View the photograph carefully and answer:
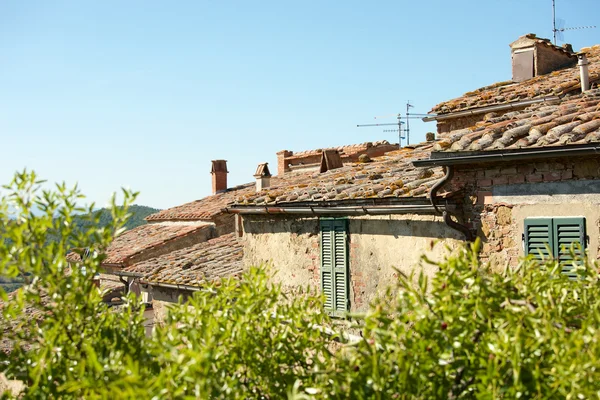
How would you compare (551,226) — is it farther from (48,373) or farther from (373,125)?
(373,125)

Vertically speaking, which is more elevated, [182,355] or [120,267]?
[182,355]

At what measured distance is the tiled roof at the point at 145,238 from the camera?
17.8 m

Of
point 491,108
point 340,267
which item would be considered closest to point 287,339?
point 340,267

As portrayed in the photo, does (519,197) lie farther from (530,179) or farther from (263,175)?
(263,175)

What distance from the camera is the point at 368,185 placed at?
9.79 m

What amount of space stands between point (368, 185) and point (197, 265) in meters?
5.54

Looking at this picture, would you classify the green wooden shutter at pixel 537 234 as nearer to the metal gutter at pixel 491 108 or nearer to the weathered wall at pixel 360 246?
the weathered wall at pixel 360 246

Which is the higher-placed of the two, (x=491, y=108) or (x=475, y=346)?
(x=491, y=108)

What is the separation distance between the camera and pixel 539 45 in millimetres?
13516

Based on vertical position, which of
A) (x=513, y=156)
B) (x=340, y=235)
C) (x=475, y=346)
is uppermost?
(x=513, y=156)

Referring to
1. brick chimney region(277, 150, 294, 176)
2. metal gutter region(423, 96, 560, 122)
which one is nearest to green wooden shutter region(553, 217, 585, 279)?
metal gutter region(423, 96, 560, 122)

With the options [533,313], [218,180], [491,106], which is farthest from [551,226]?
[218,180]

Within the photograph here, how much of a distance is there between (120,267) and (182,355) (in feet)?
48.5

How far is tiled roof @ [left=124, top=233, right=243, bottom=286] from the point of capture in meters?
12.9
